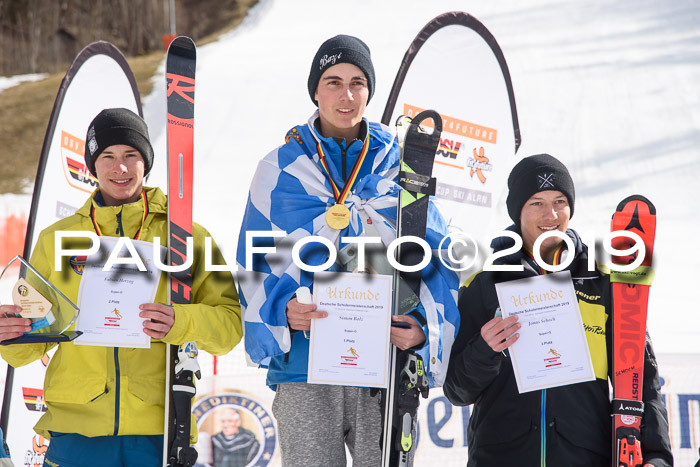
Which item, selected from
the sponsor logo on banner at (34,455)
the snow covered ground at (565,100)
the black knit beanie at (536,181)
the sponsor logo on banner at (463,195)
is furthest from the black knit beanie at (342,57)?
the snow covered ground at (565,100)

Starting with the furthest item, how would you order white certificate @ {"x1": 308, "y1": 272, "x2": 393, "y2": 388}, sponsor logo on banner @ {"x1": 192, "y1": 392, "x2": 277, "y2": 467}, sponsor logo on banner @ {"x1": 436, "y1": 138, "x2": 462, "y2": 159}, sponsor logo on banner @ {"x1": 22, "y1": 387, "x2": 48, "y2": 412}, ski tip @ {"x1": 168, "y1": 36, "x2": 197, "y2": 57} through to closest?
sponsor logo on banner @ {"x1": 436, "y1": 138, "x2": 462, "y2": 159}
sponsor logo on banner @ {"x1": 192, "y1": 392, "x2": 277, "y2": 467}
sponsor logo on banner @ {"x1": 22, "y1": 387, "x2": 48, "y2": 412}
ski tip @ {"x1": 168, "y1": 36, "x2": 197, "y2": 57}
white certificate @ {"x1": 308, "y1": 272, "x2": 393, "y2": 388}

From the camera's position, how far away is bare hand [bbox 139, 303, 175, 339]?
218 cm

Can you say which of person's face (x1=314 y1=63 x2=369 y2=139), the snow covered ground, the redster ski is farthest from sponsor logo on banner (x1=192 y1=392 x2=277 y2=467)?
the snow covered ground

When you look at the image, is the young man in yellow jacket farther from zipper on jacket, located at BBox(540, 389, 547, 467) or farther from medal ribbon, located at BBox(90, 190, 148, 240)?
zipper on jacket, located at BBox(540, 389, 547, 467)

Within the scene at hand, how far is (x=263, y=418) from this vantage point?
3.92 metres

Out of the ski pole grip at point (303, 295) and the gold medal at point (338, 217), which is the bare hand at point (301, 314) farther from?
the gold medal at point (338, 217)

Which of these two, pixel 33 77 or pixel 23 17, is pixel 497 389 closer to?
pixel 33 77

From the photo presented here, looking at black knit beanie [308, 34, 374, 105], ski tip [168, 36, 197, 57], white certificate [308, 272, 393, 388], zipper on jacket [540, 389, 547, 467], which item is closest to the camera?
white certificate [308, 272, 393, 388]

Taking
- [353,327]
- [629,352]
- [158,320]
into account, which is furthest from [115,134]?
[629,352]

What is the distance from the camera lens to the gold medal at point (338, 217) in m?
2.16

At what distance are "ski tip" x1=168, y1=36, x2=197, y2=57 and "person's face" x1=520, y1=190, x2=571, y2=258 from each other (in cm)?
125

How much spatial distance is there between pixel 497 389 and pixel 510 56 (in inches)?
446

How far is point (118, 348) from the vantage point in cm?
223

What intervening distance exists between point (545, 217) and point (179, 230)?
1.14 metres
